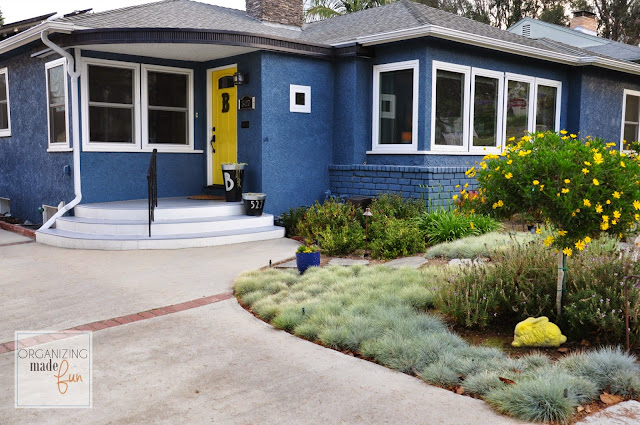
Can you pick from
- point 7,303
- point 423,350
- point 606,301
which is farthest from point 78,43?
point 606,301

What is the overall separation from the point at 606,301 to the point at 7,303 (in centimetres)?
513

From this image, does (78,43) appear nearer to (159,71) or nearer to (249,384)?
(159,71)

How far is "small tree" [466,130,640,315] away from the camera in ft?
13.2

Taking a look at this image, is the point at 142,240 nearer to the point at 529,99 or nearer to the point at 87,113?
the point at 87,113

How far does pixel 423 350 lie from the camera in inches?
153

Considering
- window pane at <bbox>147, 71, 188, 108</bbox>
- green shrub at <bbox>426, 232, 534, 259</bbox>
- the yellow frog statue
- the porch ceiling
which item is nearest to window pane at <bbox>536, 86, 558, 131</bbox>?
green shrub at <bbox>426, 232, 534, 259</bbox>

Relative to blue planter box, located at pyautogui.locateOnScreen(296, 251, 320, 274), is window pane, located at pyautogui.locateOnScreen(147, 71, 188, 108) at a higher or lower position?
higher

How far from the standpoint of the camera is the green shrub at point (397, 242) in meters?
7.53

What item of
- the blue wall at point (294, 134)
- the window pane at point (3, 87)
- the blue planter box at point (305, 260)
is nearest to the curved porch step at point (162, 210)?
the blue wall at point (294, 134)

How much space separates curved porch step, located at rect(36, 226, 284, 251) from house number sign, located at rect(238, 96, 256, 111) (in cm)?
225

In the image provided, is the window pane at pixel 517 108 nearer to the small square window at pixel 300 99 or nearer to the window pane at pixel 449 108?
the window pane at pixel 449 108

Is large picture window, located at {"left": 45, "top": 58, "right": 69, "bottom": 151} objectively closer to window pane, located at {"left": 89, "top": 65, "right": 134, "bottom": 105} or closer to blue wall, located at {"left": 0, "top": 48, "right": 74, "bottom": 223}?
blue wall, located at {"left": 0, "top": 48, "right": 74, "bottom": 223}

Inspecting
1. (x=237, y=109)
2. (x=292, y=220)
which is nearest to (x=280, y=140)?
(x=237, y=109)

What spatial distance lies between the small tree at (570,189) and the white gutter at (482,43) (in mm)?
5172
